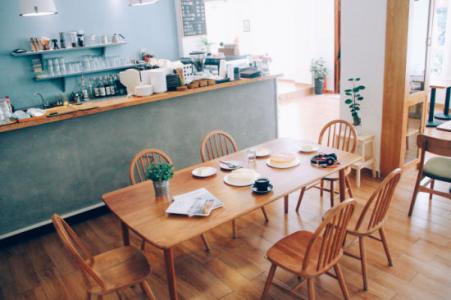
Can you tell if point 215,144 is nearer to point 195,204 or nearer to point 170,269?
point 195,204

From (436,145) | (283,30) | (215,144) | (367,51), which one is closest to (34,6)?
(215,144)

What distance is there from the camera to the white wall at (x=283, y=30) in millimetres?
8695

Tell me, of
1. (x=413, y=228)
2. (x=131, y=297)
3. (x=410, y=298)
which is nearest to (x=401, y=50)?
(x=413, y=228)

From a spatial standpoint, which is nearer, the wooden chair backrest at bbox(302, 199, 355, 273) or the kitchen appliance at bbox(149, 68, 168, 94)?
the wooden chair backrest at bbox(302, 199, 355, 273)

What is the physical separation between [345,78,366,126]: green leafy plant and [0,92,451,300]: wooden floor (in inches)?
34.0

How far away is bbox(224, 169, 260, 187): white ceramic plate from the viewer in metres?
2.53

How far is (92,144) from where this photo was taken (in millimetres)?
3695

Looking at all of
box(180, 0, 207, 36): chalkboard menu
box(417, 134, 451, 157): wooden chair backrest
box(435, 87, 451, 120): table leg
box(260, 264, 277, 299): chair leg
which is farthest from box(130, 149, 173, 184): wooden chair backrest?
box(435, 87, 451, 120): table leg

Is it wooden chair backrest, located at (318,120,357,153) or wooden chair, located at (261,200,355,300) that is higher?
wooden chair backrest, located at (318,120,357,153)

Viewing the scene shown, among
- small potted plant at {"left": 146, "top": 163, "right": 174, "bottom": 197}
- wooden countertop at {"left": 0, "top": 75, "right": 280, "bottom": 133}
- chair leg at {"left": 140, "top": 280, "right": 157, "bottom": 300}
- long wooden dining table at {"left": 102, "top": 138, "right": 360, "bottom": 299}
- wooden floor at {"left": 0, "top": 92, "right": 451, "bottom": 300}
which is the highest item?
wooden countertop at {"left": 0, "top": 75, "right": 280, "bottom": 133}

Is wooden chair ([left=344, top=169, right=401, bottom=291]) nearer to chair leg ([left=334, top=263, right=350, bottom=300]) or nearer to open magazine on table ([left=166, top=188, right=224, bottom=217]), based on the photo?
chair leg ([left=334, top=263, right=350, bottom=300])

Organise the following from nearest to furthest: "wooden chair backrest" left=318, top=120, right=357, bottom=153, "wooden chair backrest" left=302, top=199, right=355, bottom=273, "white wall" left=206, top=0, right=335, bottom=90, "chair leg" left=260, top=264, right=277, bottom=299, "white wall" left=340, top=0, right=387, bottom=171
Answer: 1. "wooden chair backrest" left=302, top=199, right=355, bottom=273
2. "chair leg" left=260, top=264, right=277, bottom=299
3. "wooden chair backrest" left=318, top=120, right=357, bottom=153
4. "white wall" left=340, top=0, right=387, bottom=171
5. "white wall" left=206, top=0, right=335, bottom=90

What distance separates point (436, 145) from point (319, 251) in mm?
1610

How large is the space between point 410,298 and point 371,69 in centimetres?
243
